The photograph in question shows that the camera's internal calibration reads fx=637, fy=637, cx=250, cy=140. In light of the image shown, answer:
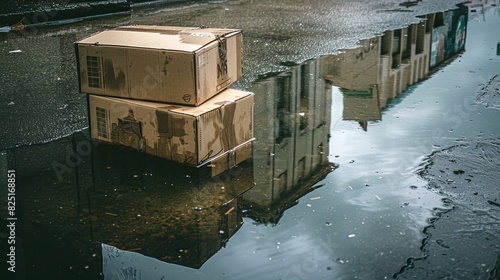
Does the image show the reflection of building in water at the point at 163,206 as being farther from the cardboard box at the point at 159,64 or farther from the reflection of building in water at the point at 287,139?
the cardboard box at the point at 159,64

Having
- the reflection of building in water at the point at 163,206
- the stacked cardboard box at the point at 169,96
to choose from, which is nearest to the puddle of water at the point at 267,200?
the reflection of building in water at the point at 163,206

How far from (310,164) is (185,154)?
872 mm

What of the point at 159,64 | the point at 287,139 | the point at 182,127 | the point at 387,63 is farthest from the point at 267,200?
the point at 387,63

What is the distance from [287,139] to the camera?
4.93m

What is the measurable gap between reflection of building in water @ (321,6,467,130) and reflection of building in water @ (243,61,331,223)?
0.25m

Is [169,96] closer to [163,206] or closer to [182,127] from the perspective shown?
[182,127]

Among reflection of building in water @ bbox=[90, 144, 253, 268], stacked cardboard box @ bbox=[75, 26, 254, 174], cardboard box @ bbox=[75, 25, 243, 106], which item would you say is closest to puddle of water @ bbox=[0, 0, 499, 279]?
reflection of building in water @ bbox=[90, 144, 253, 268]

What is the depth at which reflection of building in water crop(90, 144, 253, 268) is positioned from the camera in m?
3.39

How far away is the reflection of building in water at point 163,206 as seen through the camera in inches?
133

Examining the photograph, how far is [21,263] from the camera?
320 cm

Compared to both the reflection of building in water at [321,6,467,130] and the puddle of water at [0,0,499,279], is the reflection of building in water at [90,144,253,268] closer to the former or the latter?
the puddle of water at [0,0,499,279]

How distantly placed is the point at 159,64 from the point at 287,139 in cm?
117

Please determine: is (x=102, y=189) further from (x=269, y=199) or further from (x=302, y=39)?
(x=302, y=39)

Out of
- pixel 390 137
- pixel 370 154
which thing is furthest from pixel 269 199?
pixel 390 137
